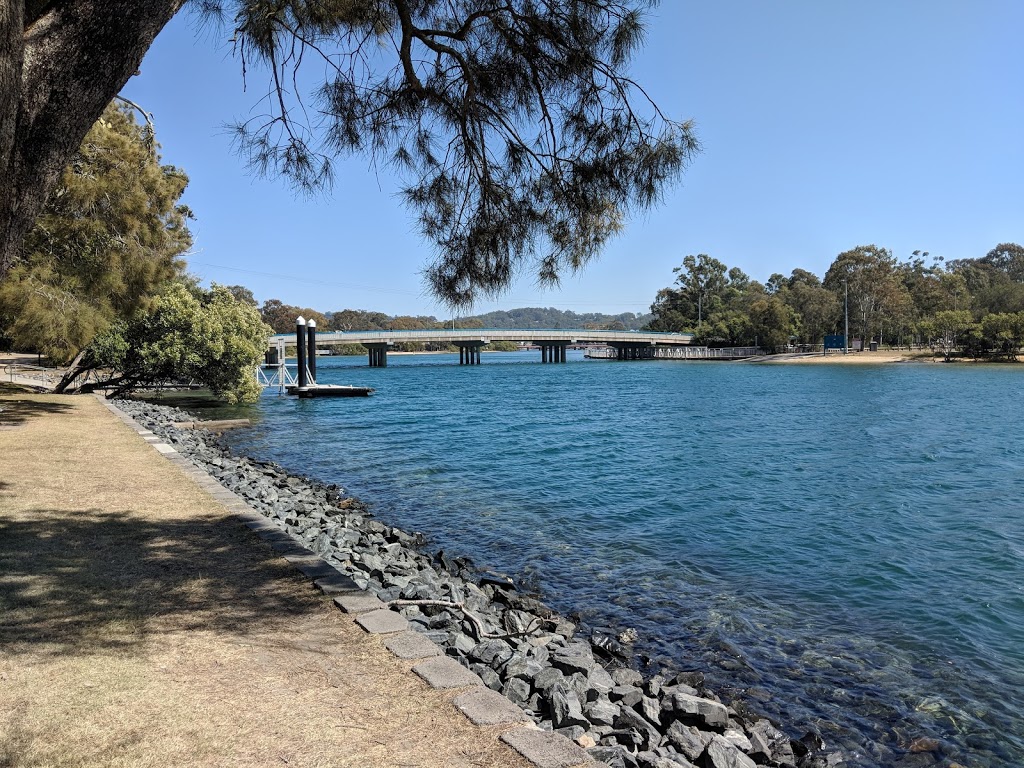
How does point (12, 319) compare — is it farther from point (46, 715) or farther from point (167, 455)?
point (46, 715)

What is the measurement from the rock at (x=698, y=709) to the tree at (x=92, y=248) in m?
11.1

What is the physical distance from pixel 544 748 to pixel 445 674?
0.82 metres

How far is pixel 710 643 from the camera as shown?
232 inches

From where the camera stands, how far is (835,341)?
84.1 metres

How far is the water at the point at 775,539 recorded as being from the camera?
17.0ft

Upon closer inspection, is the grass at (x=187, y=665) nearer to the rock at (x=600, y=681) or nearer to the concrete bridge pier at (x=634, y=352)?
the rock at (x=600, y=681)

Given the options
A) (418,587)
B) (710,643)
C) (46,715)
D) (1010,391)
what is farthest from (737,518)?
(1010,391)

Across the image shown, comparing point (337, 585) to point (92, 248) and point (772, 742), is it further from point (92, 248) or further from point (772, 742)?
point (92, 248)

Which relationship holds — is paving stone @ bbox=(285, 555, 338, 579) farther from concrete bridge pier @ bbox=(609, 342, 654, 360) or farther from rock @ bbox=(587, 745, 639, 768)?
concrete bridge pier @ bbox=(609, 342, 654, 360)

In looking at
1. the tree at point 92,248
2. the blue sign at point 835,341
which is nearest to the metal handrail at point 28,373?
the tree at point 92,248

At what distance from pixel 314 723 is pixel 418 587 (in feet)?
8.98

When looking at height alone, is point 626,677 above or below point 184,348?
below

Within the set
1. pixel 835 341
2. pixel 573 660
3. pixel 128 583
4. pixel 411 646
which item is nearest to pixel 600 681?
pixel 573 660

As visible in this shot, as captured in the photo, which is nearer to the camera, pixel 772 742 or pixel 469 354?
pixel 772 742
